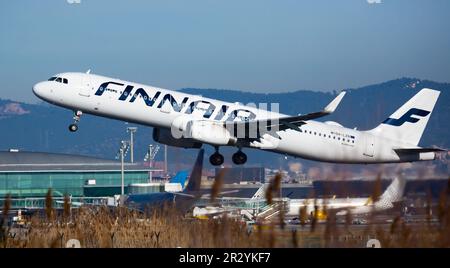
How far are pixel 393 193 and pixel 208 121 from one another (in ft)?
92.1

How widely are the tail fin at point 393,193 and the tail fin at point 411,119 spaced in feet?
108

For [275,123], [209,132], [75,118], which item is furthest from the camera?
[75,118]

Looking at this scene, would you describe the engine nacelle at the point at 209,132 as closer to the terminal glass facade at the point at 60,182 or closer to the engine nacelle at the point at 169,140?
the engine nacelle at the point at 169,140

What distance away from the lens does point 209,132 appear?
4838cm

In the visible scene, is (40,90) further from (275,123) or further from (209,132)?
(275,123)

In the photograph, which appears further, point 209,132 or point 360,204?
point 209,132

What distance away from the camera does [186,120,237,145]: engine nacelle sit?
4784cm

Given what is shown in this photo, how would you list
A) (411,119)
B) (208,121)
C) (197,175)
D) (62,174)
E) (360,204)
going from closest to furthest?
(360,204) < (197,175) < (208,121) < (411,119) < (62,174)

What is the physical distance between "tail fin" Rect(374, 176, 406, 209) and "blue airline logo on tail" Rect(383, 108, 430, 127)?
34.7m

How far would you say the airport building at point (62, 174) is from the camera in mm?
100188

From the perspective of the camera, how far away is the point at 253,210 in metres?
48.8

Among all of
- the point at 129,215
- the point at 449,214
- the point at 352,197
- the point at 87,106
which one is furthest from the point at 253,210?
the point at 449,214

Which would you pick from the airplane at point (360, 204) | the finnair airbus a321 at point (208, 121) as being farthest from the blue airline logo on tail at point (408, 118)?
the airplane at point (360, 204)

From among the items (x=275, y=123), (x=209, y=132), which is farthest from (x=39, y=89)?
(x=275, y=123)
